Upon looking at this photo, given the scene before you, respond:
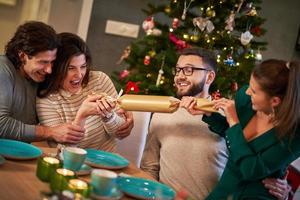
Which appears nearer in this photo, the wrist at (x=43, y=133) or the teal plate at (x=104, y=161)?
the teal plate at (x=104, y=161)

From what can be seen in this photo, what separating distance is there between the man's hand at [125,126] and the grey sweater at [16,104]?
0.39 metres

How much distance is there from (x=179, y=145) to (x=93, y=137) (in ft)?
1.30

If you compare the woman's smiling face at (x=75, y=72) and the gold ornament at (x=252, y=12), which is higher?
the gold ornament at (x=252, y=12)

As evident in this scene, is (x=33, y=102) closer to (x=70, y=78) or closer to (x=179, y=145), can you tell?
(x=70, y=78)

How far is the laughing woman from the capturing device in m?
2.00

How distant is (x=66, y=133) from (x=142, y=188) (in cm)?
50

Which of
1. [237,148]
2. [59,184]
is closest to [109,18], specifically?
[237,148]

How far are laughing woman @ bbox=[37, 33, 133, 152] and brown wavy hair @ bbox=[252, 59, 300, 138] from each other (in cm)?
65

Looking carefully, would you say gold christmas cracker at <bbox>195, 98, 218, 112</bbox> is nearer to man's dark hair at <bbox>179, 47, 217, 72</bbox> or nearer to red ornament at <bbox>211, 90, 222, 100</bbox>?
man's dark hair at <bbox>179, 47, 217, 72</bbox>

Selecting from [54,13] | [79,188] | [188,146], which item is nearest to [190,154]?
[188,146]

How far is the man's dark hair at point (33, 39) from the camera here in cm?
191

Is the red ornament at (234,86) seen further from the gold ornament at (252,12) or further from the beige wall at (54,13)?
the beige wall at (54,13)

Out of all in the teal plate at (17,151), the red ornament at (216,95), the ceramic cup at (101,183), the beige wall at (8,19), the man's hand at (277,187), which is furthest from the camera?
the beige wall at (8,19)

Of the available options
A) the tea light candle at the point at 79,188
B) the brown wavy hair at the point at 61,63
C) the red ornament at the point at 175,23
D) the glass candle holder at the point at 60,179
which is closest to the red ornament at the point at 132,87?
the red ornament at the point at 175,23
